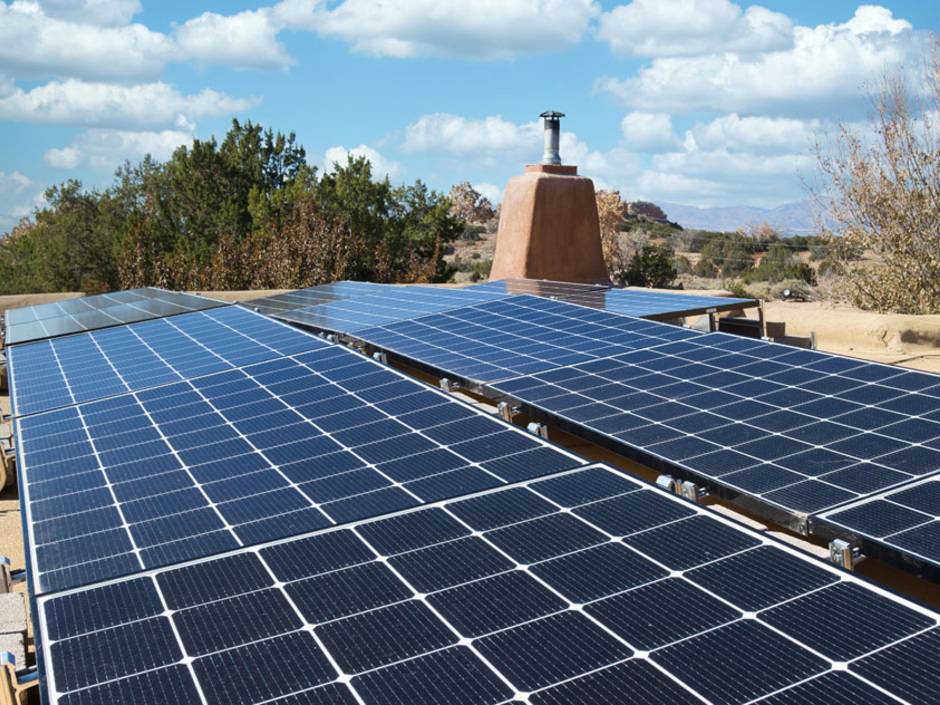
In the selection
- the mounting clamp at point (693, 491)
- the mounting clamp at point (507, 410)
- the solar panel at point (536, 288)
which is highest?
the solar panel at point (536, 288)

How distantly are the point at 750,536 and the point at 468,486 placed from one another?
2.15 m

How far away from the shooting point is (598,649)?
4613mm

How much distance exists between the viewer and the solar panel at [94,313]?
17656 mm

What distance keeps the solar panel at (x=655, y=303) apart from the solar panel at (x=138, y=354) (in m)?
5.78

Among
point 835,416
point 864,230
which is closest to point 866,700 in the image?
point 835,416

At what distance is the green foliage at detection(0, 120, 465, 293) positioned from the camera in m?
36.9

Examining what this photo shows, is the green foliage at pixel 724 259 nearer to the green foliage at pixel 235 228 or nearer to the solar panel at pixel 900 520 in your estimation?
the green foliage at pixel 235 228

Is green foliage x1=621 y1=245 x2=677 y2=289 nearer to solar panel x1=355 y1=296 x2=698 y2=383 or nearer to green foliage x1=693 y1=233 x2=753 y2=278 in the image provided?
green foliage x1=693 y1=233 x2=753 y2=278

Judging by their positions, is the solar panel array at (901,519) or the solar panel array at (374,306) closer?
the solar panel array at (901,519)

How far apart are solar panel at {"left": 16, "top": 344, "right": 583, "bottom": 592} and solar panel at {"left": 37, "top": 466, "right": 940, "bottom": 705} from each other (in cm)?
65

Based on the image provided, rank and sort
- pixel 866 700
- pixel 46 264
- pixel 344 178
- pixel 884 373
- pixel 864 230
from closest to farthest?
pixel 866 700, pixel 884 373, pixel 864 230, pixel 344 178, pixel 46 264

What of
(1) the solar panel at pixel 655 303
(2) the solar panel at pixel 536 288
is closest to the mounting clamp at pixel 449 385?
(1) the solar panel at pixel 655 303

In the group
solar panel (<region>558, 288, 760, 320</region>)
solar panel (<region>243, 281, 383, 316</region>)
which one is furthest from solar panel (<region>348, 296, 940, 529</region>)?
solar panel (<region>243, 281, 383, 316</region>)

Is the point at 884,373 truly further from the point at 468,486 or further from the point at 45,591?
the point at 45,591
